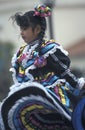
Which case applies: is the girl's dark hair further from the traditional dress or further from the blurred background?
the blurred background

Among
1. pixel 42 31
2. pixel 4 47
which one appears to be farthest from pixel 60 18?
pixel 42 31

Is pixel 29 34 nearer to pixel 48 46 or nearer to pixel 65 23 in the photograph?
pixel 48 46

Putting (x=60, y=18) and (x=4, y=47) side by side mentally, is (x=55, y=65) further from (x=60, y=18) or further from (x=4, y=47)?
(x=60, y=18)

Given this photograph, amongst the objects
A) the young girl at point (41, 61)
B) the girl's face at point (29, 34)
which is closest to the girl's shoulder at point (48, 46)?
the young girl at point (41, 61)

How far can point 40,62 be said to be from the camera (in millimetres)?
6969

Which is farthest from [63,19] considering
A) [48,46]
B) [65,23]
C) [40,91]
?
[40,91]

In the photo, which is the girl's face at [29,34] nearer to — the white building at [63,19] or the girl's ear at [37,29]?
the girl's ear at [37,29]

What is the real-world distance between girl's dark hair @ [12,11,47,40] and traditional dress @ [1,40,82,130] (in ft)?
0.49

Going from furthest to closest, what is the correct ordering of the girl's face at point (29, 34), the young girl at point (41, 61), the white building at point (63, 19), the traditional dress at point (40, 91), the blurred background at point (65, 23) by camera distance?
the white building at point (63, 19), the blurred background at point (65, 23), the girl's face at point (29, 34), the young girl at point (41, 61), the traditional dress at point (40, 91)

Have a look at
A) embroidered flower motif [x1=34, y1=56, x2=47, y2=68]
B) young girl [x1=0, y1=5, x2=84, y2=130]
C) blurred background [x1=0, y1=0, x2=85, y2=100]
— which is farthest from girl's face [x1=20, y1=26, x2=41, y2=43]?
blurred background [x1=0, y1=0, x2=85, y2=100]

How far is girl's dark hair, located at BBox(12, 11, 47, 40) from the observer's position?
7.13 meters

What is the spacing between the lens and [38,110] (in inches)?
269

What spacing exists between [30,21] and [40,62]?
423 millimetres

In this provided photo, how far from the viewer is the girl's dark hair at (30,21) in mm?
7129
